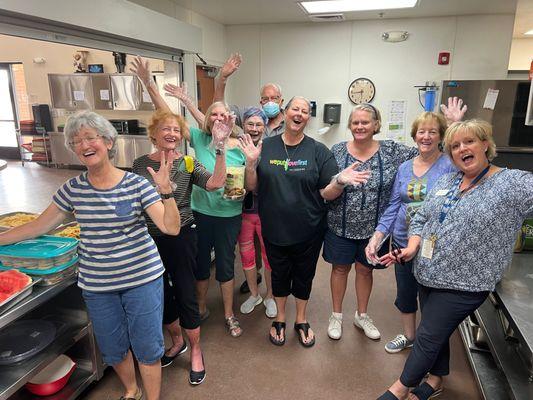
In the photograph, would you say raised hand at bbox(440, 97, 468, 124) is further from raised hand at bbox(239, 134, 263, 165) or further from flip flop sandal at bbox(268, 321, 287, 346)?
flip flop sandal at bbox(268, 321, 287, 346)

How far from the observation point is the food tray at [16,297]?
61.1 inches

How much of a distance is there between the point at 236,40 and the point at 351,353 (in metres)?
4.55

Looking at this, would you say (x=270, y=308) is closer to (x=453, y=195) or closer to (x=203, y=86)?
(x=453, y=195)

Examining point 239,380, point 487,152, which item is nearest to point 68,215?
point 239,380

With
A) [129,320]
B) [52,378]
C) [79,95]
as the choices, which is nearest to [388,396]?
[129,320]

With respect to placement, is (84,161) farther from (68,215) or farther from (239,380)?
(239,380)

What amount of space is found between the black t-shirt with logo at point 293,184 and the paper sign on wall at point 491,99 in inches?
124

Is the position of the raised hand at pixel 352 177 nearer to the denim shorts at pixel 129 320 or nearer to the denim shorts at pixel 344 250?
the denim shorts at pixel 344 250

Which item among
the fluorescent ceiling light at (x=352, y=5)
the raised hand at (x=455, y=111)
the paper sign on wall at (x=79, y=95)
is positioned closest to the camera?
the raised hand at (x=455, y=111)

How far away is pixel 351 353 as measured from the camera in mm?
2373

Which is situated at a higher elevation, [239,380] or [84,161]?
[84,161]

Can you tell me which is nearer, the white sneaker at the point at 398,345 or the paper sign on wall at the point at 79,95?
the white sneaker at the point at 398,345

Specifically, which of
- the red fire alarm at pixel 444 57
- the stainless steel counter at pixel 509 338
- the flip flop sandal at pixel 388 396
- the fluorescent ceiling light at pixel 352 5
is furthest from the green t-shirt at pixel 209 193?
the red fire alarm at pixel 444 57

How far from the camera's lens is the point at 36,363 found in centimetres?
175
